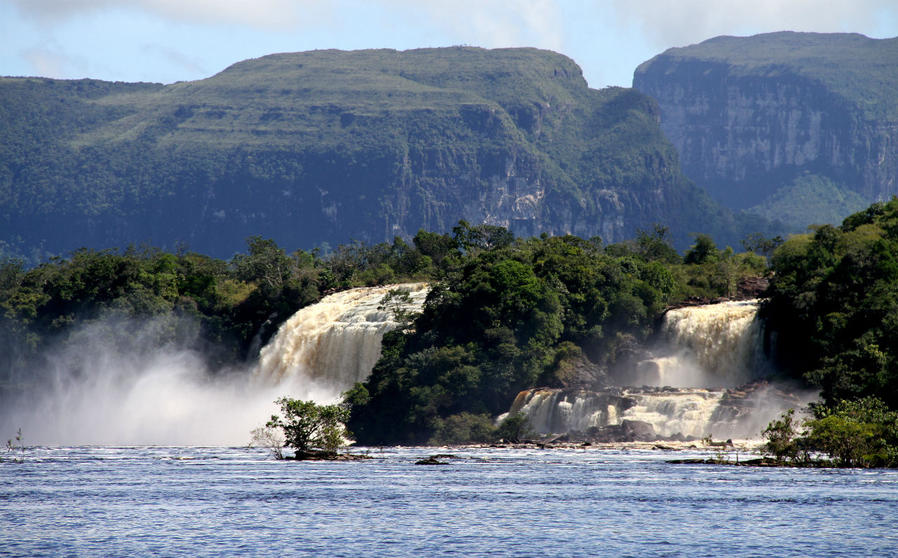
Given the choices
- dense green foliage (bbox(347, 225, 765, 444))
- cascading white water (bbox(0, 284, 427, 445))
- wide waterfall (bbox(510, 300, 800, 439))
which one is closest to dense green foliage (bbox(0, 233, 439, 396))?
cascading white water (bbox(0, 284, 427, 445))

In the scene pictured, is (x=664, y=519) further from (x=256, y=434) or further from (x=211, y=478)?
(x=256, y=434)

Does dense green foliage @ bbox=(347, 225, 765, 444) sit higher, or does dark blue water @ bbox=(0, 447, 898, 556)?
dense green foliage @ bbox=(347, 225, 765, 444)

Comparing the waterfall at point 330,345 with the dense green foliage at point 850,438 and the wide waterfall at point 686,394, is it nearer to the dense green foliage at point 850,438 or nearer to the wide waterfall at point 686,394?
the wide waterfall at point 686,394

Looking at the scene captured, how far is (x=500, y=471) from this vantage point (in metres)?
60.3

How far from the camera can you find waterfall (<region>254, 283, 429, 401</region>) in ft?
333

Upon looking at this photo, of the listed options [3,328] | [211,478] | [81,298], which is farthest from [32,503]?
[3,328]

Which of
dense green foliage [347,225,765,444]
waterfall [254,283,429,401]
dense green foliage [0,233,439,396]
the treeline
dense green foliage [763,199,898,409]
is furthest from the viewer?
dense green foliage [0,233,439,396]

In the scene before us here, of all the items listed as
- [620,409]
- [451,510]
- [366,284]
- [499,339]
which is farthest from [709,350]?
[451,510]

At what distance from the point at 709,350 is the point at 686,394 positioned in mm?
10812

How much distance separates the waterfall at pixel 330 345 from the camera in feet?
333

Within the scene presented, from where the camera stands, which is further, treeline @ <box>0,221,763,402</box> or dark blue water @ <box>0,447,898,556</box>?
treeline @ <box>0,221,763,402</box>

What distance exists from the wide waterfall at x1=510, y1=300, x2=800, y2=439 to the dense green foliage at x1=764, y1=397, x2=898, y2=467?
15.8 metres

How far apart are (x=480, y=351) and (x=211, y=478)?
Result: 35829 mm

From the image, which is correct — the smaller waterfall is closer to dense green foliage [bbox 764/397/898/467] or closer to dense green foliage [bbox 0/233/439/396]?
dense green foliage [bbox 764/397/898/467]
